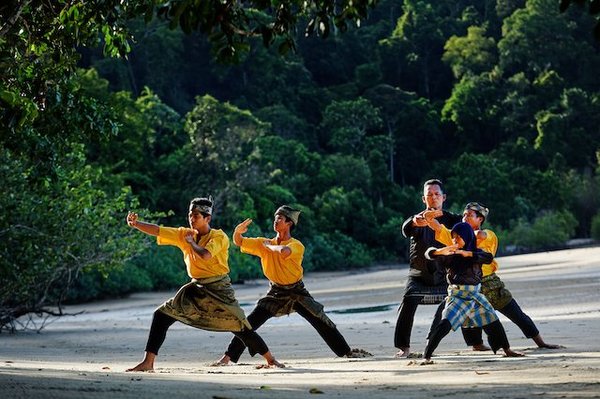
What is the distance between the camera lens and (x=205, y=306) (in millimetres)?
11742

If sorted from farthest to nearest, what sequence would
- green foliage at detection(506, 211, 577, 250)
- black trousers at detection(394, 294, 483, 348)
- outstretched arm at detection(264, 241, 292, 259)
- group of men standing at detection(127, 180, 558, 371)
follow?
green foliage at detection(506, 211, 577, 250) → black trousers at detection(394, 294, 483, 348) → outstretched arm at detection(264, 241, 292, 259) → group of men standing at detection(127, 180, 558, 371)

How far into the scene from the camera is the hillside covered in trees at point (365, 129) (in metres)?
53.7

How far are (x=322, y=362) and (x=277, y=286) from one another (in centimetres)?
92

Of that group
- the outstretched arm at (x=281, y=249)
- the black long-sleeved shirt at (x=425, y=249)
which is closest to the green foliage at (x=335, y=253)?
the black long-sleeved shirt at (x=425, y=249)

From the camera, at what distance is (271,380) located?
10.2 metres

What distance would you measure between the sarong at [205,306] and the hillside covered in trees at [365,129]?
28244 mm

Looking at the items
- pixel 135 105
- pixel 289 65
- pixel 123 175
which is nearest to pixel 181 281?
pixel 123 175

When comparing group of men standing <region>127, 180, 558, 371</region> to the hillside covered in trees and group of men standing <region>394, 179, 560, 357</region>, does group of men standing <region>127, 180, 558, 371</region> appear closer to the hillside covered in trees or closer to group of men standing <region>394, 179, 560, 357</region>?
group of men standing <region>394, 179, 560, 357</region>

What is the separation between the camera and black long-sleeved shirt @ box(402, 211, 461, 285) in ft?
42.4

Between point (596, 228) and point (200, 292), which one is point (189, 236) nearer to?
point (200, 292)

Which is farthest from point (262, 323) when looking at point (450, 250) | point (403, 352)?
point (450, 250)

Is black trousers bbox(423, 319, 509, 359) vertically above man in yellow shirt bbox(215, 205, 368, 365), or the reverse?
man in yellow shirt bbox(215, 205, 368, 365)

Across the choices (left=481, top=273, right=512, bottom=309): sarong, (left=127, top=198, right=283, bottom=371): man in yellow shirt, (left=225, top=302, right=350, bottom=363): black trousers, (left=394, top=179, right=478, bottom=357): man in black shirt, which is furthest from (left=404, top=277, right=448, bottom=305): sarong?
(left=127, top=198, right=283, bottom=371): man in yellow shirt

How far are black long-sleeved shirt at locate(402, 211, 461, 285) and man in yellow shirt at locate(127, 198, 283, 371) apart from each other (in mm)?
2094
